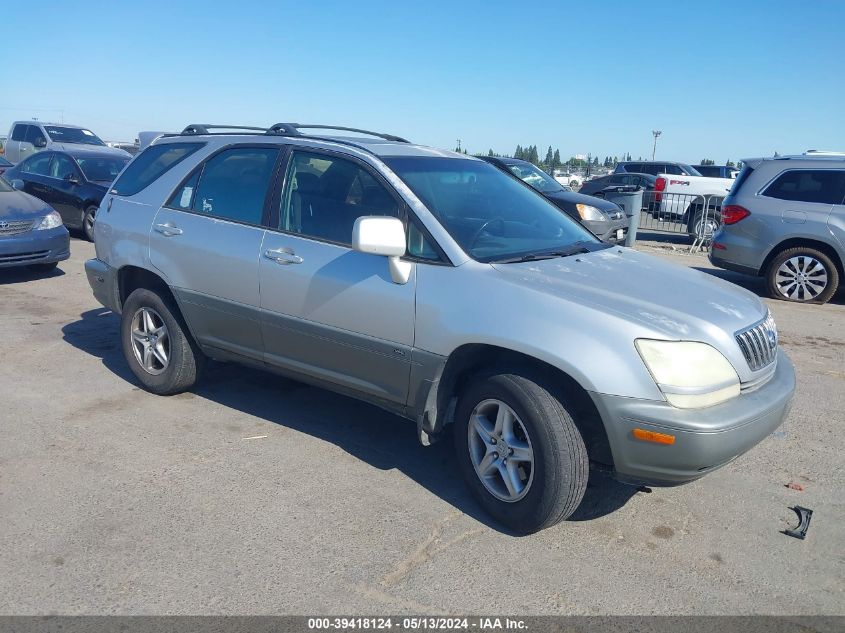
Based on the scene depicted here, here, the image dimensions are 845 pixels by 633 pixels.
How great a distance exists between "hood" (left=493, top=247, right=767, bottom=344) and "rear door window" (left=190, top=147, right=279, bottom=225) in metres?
1.75

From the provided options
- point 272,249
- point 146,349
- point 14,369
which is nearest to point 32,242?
point 14,369

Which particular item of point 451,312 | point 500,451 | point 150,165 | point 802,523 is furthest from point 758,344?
point 150,165

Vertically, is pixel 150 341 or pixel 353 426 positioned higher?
pixel 150 341

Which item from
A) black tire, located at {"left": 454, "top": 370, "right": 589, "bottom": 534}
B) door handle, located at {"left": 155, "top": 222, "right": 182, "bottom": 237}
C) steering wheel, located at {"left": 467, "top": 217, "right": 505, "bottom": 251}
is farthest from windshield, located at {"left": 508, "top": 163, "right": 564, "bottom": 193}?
black tire, located at {"left": 454, "top": 370, "right": 589, "bottom": 534}

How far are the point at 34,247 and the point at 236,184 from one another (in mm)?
5626

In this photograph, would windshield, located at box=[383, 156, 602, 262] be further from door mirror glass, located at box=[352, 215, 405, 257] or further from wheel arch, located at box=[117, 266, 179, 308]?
wheel arch, located at box=[117, 266, 179, 308]

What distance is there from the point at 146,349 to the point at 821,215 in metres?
8.05

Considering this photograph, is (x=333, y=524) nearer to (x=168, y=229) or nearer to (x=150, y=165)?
(x=168, y=229)

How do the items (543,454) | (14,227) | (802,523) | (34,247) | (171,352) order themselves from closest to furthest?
(543,454), (802,523), (171,352), (14,227), (34,247)

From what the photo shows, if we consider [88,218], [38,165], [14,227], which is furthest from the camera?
[38,165]

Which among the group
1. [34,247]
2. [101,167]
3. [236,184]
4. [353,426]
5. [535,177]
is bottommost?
[353,426]

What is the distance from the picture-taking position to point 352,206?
14.0ft

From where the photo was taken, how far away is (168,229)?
507 cm

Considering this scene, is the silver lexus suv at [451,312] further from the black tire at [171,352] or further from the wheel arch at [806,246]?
the wheel arch at [806,246]
